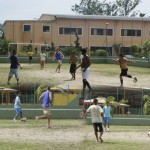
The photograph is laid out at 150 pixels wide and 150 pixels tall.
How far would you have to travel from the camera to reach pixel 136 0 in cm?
11344

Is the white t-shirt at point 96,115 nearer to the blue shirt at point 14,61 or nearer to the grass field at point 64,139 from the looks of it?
the grass field at point 64,139

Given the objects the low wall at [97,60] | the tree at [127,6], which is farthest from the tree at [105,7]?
the low wall at [97,60]

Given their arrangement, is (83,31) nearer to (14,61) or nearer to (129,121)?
(14,61)

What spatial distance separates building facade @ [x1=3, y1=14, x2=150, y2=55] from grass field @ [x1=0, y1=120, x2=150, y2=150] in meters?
47.1

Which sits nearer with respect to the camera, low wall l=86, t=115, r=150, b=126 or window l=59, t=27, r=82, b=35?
low wall l=86, t=115, r=150, b=126

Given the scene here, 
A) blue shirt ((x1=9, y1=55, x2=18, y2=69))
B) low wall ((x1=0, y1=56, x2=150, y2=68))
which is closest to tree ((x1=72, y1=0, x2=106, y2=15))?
low wall ((x1=0, y1=56, x2=150, y2=68))

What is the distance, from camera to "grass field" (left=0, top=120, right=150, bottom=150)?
16.8m

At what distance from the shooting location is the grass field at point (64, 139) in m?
16.8

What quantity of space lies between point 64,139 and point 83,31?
5320cm

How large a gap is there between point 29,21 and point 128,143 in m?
52.6

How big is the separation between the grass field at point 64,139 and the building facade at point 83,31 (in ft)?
155

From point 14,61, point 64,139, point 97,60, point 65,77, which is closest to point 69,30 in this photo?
point 97,60

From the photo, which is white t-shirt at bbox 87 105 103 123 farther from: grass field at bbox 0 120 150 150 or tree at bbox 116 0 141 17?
tree at bbox 116 0 141 17

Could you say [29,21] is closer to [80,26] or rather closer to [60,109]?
[80,26]
